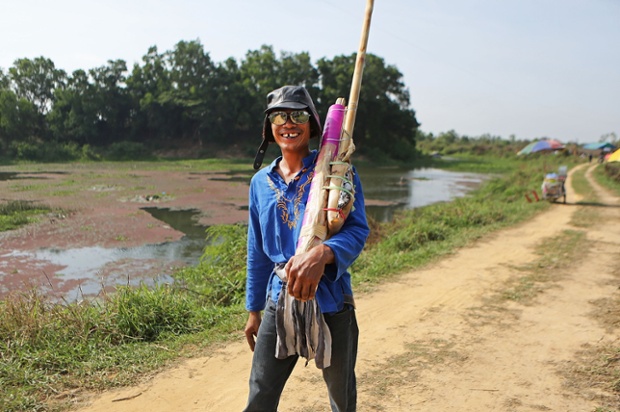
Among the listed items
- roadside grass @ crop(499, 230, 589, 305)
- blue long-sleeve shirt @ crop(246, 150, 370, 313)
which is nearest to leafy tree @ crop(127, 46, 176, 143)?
roadside grass @ crop(499, 230, 589, 305)

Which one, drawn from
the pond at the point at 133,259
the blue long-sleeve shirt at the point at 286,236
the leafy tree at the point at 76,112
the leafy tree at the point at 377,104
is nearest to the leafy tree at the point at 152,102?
the leafy tree at the point at 76,112

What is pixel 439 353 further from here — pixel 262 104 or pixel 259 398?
pixel 262 104

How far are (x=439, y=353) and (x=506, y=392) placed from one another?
25.0 inches

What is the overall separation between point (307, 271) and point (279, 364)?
0.46 meters

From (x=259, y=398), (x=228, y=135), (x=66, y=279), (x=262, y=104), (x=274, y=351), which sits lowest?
(x=66, y=279)

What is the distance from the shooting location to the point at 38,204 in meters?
14.2

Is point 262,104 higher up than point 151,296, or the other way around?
point 262,104

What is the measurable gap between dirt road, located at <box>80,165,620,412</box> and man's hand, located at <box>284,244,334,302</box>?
1.40 m

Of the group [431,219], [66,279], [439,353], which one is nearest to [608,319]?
[439,353]

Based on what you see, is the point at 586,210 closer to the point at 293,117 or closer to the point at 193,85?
the point at 293,117

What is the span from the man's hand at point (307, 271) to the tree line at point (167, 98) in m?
39.2

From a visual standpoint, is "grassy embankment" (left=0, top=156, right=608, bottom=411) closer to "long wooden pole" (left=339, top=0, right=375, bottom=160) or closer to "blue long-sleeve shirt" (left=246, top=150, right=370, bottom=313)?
"blue long-sleeve shirt" (left=246, top=150, right=370, bottom=313)

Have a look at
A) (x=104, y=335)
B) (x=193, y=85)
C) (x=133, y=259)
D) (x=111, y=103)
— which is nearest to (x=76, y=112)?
(x=111, y=103)

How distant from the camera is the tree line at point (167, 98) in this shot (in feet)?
129
